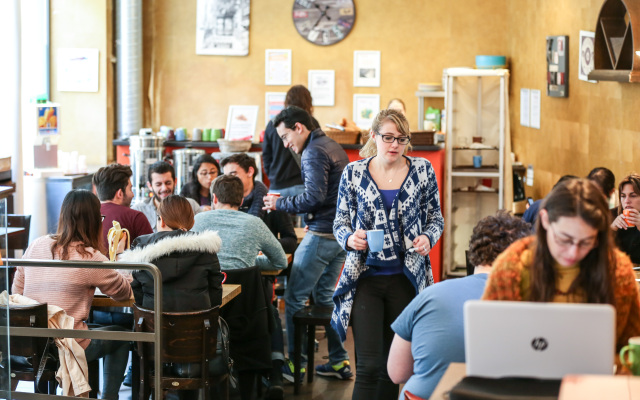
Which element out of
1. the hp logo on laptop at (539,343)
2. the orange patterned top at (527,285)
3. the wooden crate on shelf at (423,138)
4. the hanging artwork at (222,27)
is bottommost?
the hp logo on laptop at (539,343)

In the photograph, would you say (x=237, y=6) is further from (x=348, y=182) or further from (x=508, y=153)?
(x=348, y=182)

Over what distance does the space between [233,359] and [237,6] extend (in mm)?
6790

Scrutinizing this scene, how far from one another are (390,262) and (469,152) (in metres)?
4.51

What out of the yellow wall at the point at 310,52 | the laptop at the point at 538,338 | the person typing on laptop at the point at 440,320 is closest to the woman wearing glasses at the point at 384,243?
the person typing on laptop at the point at 440,320

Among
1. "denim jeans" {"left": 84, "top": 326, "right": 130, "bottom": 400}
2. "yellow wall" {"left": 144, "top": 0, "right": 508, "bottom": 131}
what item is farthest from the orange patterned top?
"yellow wall" {"left": 144, "top": 0, "right": 508, "bottom": 131}

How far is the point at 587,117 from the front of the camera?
23.1 feet

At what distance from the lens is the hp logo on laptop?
2035mm

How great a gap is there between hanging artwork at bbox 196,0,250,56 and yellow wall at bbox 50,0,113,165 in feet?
3.96

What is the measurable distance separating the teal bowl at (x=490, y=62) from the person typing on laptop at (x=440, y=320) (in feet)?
23.4

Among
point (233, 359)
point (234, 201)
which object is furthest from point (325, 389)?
point (234, 201)

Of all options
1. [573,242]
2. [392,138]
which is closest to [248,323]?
[392,138]

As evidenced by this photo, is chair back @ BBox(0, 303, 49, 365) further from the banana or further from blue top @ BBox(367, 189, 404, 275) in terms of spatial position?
blue top @ BBox(367, 189, 404, 275)

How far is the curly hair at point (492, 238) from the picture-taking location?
2846 millimetres

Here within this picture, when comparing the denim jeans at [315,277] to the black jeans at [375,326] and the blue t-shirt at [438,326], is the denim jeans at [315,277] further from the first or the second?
the blue t-shirt at [438,326]
